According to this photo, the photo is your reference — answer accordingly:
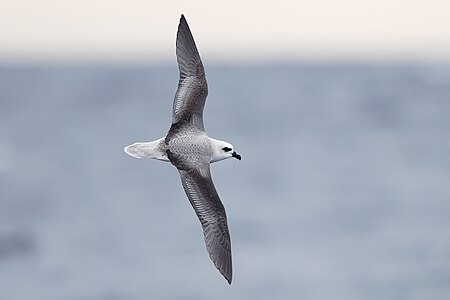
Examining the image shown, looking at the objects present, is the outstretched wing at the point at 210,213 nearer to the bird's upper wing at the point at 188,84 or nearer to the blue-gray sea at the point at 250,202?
the bird's upper wing at the point at 188,84

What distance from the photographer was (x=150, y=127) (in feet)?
240

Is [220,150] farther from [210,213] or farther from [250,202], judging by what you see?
[250,202]

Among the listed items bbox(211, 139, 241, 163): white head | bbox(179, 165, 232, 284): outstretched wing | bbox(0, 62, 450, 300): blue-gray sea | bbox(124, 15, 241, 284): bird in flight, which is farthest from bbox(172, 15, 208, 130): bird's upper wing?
bbox(0, 62, 450, 300): blue-gray sea

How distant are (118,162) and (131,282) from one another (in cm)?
2507

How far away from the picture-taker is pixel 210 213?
17.3 meters

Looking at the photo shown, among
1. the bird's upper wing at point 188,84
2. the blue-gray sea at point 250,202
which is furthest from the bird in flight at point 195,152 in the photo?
the blue-gray sea at point 250,202

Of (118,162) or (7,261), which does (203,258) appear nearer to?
(7,261)

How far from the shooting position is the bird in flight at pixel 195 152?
17.0 m

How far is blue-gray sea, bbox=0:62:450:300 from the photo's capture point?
36500mm

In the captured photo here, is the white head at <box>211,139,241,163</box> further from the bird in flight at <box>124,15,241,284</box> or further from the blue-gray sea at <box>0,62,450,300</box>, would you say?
the blue-gray sea at <box>0,62,450,300</box>

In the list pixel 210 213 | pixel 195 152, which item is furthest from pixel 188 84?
pixel 210 213

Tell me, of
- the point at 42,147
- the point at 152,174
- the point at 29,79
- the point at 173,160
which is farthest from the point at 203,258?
the point at 29,79

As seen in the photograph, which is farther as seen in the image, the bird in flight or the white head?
the white head

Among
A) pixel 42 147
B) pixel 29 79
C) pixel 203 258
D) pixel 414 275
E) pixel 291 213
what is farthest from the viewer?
pixel 29 79
